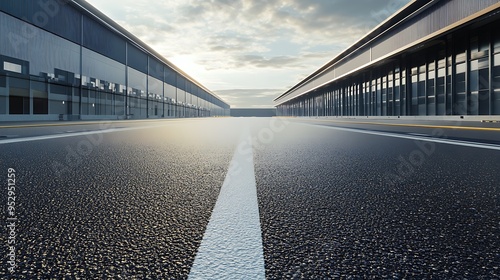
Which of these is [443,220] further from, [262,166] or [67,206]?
[262,166]

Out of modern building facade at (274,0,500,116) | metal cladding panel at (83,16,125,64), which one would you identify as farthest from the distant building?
modern building facade at (274,0,500,116)

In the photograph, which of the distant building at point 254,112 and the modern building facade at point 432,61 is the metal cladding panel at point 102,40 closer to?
the modern building facade at point 432,61

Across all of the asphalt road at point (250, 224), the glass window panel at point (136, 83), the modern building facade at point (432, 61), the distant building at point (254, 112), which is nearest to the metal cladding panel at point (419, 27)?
the modern building facade at point (432, 61)

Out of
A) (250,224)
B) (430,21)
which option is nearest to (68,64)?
(430,21)

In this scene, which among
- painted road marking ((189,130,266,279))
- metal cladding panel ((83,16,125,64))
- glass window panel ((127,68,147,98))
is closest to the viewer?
painted road marking ((189,130,266,279))

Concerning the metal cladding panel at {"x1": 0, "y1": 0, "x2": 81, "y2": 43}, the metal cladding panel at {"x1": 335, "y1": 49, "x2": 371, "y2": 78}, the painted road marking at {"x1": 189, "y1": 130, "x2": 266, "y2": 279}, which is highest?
the metal cladding panel at {"x1": 0, "y1": 0, "x2": 81, "y2": 43}

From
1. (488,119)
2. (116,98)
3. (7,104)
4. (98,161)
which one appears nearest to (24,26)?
(7,104)

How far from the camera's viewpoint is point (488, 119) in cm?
1717

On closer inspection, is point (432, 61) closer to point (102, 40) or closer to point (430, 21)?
point (430, 21)

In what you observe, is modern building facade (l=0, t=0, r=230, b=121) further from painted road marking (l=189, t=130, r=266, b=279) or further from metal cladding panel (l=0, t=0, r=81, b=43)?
painted road marking (l=189, t=130, r=266, b=279)

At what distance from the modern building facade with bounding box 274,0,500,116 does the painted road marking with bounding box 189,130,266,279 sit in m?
18.1

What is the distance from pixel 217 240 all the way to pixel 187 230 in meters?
0.24

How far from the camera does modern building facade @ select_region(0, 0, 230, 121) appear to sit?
1025 inches

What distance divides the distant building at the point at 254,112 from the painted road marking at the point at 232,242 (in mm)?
167056
